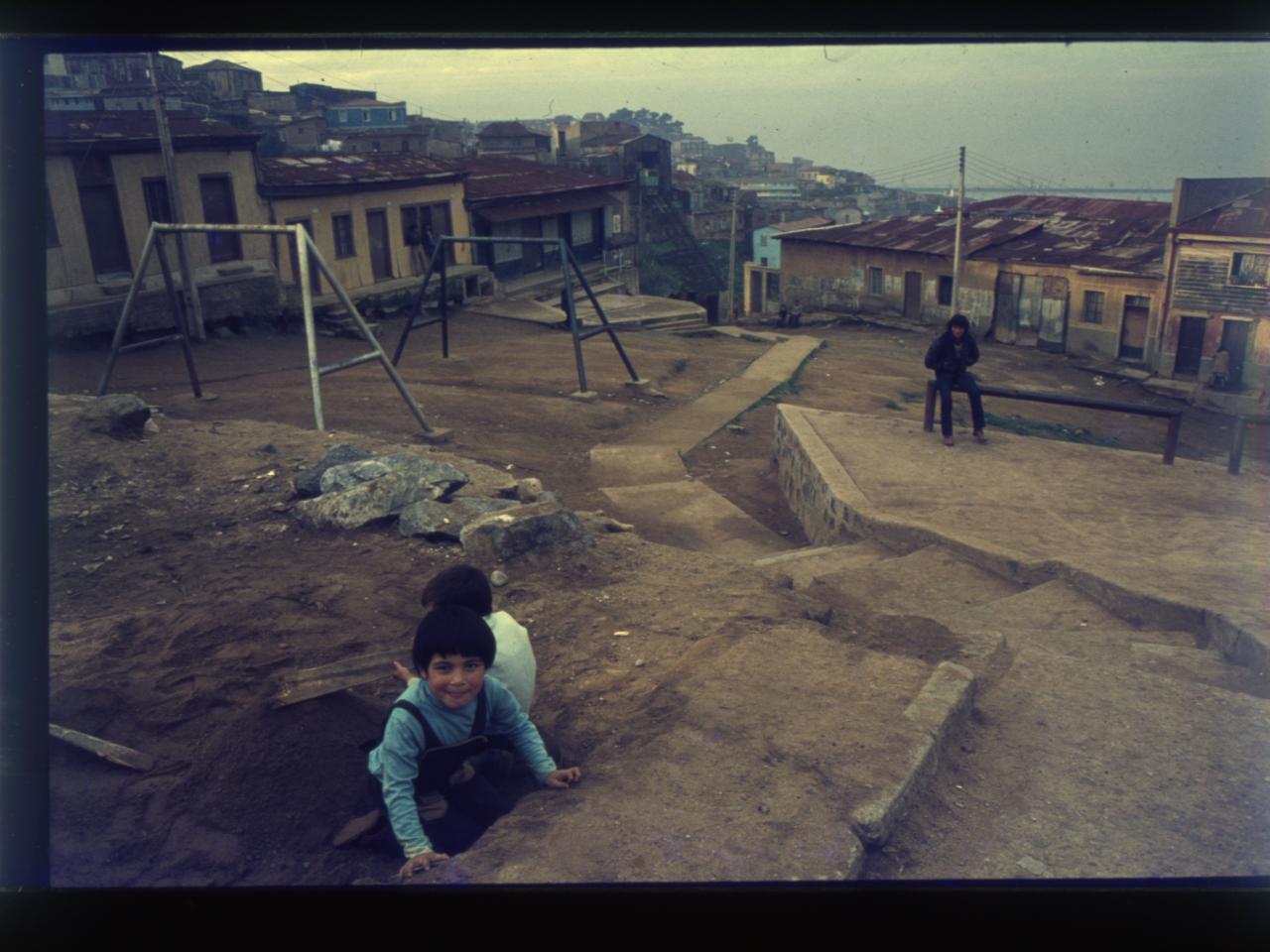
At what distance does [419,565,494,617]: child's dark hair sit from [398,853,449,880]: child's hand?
953mm

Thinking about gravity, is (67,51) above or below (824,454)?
above

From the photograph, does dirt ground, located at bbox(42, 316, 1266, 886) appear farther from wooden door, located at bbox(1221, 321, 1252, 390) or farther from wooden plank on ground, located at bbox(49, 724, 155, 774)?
wooden door, located at bbox(1221, 321, 1252, 390)

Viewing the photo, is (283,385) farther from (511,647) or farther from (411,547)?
(511,647)

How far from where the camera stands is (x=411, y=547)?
17.7ft

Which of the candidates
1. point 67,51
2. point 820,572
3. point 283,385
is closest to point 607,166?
point 283,385

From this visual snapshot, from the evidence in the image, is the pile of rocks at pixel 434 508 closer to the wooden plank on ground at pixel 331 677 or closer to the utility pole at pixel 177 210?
the wooden plank on ground at pixel 331 677

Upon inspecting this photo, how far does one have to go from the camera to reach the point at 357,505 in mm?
5637

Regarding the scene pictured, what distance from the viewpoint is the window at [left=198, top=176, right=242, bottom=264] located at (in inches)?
600

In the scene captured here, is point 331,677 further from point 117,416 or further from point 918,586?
point 117,416

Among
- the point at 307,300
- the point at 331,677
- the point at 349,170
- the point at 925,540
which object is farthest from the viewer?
the point at 349,170

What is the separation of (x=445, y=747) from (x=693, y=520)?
16.2 feet

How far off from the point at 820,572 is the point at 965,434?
12.5ft

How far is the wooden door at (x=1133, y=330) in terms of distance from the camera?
70.1 feet

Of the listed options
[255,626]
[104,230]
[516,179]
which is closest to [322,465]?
[255,626]
